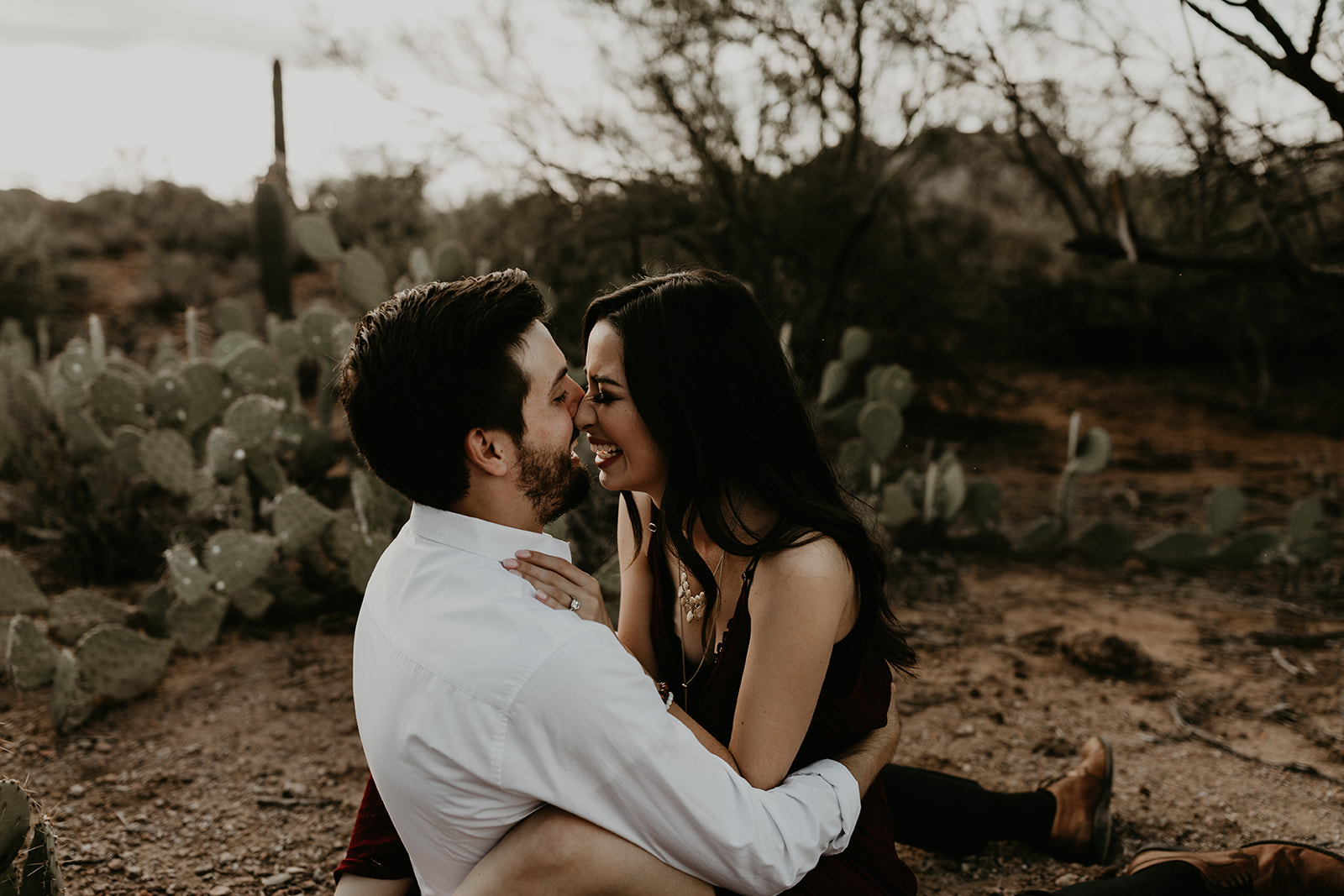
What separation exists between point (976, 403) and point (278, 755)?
6.88m

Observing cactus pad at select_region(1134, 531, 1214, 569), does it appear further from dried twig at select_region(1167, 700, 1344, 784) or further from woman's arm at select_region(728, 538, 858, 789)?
woman's arm at select_region(728, 538, 858, 789)

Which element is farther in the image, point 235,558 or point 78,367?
point 78,367

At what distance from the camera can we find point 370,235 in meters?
11.0

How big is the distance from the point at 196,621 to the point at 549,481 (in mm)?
2623

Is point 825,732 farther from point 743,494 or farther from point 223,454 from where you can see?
point 223,454

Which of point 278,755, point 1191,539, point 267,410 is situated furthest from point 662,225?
point 278,755

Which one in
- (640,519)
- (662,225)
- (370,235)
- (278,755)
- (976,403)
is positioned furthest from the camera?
(370,235)

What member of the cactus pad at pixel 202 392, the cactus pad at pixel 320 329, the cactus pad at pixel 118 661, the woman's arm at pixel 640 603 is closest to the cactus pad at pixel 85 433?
the cactus pad at pixel 202 392

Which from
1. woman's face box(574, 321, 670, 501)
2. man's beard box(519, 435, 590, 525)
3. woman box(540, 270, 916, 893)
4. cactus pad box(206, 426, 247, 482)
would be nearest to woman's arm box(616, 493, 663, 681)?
woman box(540, 270, 916, 893)

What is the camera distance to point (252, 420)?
429 centimetres

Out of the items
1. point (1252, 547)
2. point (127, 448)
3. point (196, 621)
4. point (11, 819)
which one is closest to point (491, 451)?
point (11, 819)

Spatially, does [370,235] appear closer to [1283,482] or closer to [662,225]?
[662,225]

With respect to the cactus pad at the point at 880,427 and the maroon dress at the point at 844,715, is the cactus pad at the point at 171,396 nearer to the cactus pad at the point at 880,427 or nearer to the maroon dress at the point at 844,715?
the cactus pad at the point at 880,427

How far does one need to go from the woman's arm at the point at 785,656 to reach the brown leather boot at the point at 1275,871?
3.68 feet
